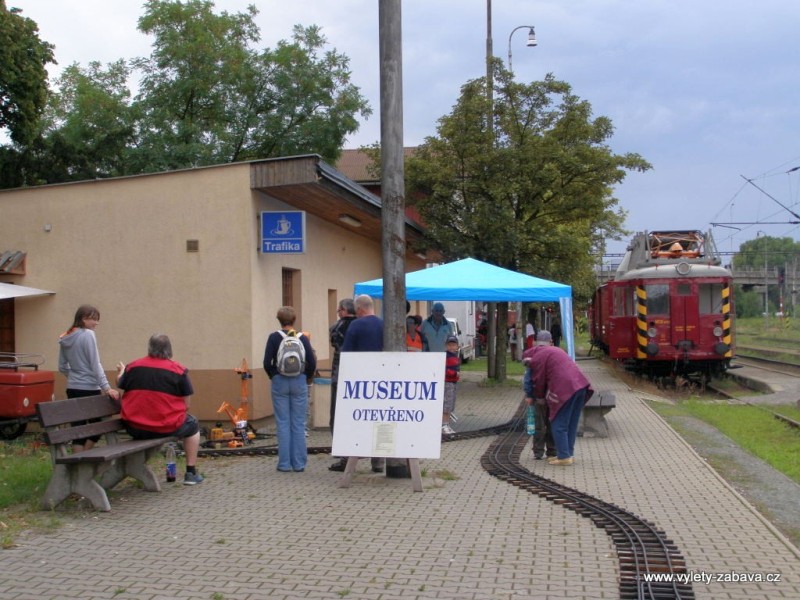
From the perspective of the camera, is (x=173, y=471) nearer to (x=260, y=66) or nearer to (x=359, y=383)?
(x=359, y=383)

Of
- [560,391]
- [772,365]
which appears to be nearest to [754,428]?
[560,391]

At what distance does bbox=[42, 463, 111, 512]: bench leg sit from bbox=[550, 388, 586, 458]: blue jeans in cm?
476

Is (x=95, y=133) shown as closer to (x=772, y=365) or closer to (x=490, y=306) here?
(x=490, y=306)

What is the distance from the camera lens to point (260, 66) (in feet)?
101

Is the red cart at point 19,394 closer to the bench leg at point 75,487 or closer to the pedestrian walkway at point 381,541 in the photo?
the pedestrian walkway at point 381,541

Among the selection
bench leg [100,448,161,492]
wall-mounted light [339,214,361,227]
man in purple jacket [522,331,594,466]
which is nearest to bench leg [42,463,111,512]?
bench leg [100,448,161,492]

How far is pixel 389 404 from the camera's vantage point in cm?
884

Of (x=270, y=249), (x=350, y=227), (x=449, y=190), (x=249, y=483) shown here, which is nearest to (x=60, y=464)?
(x=249, y=483)

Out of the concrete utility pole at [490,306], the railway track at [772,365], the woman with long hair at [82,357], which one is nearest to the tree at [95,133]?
the concrete utility pole at [490,306]

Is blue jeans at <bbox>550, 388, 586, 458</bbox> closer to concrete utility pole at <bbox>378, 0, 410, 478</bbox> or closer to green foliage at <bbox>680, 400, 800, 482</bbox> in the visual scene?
concrete utility pole at <bbox>378, 0, 410, 478</bbox>

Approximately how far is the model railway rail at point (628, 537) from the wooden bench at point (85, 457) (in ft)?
11.6

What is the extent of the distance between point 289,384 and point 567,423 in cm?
305

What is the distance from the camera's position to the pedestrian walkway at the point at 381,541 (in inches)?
218

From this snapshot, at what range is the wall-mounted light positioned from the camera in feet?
56.7
